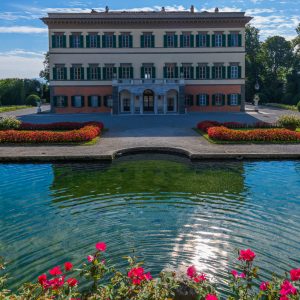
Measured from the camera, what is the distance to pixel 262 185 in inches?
544

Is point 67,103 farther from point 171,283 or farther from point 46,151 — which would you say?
point 171,283

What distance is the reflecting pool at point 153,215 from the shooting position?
8.30 m

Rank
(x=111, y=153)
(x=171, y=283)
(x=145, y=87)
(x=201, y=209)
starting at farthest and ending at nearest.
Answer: (x=145, y=87), (x=111, y=153), (x=201, y=209), (x=171, y=283)

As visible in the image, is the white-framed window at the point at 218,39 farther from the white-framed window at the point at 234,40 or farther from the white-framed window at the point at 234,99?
the white-framed window at the point at 234,99

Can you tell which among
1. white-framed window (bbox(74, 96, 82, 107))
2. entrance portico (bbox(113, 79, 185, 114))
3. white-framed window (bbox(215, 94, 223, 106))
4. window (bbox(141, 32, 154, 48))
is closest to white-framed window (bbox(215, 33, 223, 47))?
white-framed window (bbox(215, 94, 223, 106))

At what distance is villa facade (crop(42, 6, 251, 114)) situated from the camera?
46.7 m

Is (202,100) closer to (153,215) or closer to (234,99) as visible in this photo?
(234,99)

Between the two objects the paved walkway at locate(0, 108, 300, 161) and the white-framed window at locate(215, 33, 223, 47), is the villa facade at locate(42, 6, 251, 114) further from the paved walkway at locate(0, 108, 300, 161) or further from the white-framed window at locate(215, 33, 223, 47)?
the paved walkway at locate(0, 108, 300, 161)

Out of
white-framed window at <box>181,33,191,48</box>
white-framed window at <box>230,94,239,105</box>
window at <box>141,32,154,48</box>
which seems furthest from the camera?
white-framed window at <box>230,94,239,105</box>

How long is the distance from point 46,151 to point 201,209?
34.2ft

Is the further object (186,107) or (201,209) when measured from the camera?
(186,107)

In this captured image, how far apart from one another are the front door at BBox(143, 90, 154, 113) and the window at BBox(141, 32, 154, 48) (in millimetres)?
5283

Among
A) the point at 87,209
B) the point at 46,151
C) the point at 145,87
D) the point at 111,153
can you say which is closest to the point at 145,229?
the point at 87,209

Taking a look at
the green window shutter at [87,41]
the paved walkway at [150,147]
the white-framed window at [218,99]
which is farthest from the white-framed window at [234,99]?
the paved walkway at [150,147]
